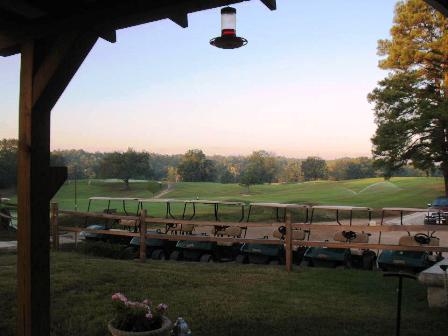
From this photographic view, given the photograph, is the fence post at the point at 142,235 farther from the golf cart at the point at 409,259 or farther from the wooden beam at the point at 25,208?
the wooden beam at the point at 25,208

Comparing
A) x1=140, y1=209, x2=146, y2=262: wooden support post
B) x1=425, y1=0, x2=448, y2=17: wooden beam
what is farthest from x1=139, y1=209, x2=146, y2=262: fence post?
x1=425, y1=0, x2=448, y2=17: wooden beam

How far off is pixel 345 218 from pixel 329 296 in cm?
2021

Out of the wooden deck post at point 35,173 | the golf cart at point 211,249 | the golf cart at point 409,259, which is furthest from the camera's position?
the golf cart at point 211,249

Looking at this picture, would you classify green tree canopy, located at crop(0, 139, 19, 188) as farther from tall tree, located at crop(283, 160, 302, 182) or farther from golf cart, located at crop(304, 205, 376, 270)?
tall tree, located at crop(283, 160, 302, 182)

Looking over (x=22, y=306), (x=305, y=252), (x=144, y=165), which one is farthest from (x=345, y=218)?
(x=144, y=165)

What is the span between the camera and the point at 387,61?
24.6 m

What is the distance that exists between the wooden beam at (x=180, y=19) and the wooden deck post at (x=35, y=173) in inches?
23.6

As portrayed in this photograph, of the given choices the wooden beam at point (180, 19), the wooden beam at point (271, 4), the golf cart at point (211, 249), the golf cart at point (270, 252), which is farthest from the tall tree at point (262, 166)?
the wooden beam at point (271, 4)

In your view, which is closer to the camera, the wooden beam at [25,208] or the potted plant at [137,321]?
the wooden beam at [25,208]

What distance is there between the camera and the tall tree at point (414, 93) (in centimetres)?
2355

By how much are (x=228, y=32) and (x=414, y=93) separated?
75.7ft

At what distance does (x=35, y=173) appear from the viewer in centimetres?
340

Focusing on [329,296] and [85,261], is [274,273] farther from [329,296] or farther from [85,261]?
[85,261]

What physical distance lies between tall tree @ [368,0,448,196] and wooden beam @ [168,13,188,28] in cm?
2242
